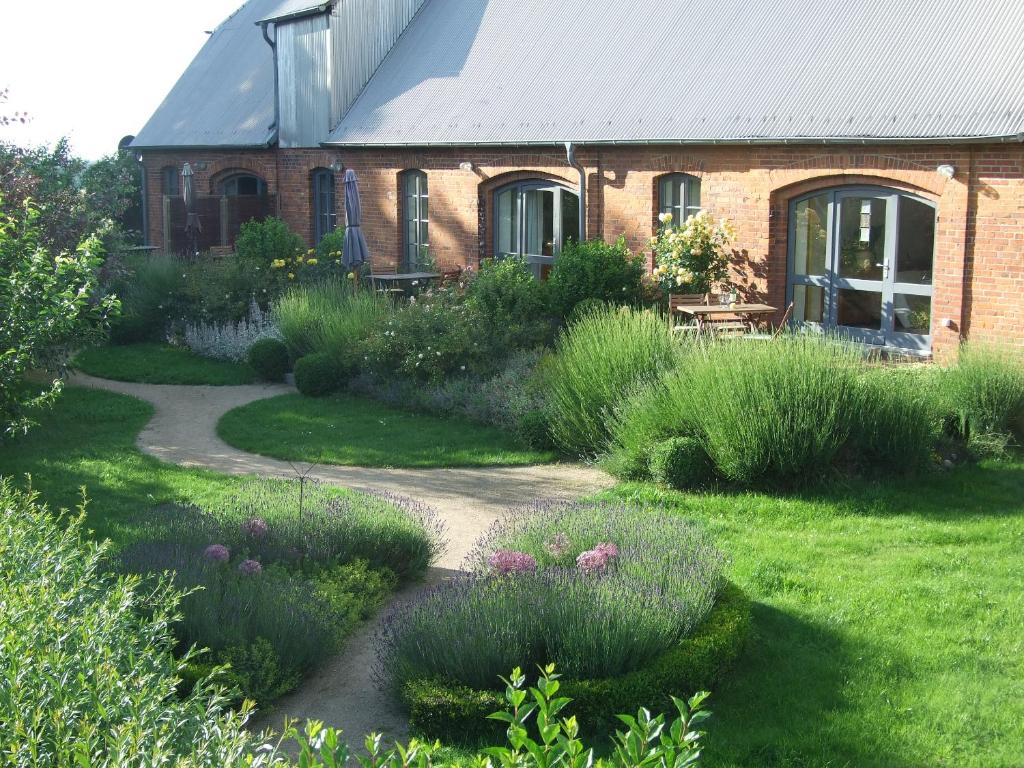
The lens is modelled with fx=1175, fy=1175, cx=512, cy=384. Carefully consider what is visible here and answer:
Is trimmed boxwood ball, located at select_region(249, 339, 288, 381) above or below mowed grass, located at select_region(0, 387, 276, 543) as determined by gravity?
above

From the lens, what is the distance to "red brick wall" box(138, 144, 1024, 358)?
12.9 m

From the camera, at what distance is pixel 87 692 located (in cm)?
370

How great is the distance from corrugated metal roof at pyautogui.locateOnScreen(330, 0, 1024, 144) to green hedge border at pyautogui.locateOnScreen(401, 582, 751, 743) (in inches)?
346

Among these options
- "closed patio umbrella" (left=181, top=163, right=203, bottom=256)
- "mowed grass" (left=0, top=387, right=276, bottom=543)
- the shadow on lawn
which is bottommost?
the shadow on lawn

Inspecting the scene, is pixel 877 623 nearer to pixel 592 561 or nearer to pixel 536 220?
pixel 592 561

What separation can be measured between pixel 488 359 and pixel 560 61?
7123 millimetres

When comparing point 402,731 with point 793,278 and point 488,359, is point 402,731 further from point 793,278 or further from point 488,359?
point 793,278

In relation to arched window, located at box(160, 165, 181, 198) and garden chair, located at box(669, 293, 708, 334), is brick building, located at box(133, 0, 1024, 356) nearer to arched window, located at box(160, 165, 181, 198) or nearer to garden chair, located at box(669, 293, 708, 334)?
garden chair, located at box(669, 293, 708, 334)

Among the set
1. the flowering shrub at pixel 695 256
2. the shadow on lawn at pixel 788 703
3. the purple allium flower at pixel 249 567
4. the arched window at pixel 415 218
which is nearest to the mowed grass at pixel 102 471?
the purple allium flower at pixel 249 567

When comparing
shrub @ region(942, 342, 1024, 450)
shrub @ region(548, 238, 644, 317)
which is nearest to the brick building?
shrub @ region(548, 238, 644, 317)

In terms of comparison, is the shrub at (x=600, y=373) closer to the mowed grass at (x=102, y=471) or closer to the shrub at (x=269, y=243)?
the mowed grass at (x=102, y=471)

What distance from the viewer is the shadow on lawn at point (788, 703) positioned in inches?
216

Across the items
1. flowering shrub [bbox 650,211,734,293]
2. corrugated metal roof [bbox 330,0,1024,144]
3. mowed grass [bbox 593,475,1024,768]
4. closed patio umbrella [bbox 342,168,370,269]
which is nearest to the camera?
mowed grass [bbox 593,475,1024,768]

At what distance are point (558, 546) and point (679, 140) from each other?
962 cm
